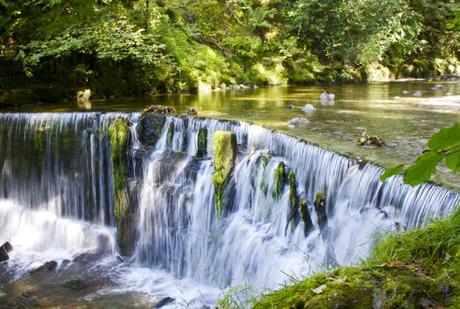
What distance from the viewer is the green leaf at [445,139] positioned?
104 centimetres

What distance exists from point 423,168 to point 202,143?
7508 millimetres

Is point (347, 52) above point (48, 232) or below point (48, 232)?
above

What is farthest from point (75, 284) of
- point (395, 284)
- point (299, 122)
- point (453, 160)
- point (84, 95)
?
point (453, 160)

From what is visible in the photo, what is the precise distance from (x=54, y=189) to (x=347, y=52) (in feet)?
39.7

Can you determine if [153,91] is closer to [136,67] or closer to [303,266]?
[136,67]

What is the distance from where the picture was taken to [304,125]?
8836 mm

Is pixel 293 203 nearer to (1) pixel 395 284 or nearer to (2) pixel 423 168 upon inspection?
(1) pixel 395 284

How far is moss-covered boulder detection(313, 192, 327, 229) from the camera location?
6.32 m

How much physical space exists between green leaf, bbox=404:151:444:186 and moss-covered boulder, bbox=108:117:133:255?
7.71 meters

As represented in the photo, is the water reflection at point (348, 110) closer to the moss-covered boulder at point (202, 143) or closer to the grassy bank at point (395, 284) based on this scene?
the moss-covered boulder at point (202, 143)

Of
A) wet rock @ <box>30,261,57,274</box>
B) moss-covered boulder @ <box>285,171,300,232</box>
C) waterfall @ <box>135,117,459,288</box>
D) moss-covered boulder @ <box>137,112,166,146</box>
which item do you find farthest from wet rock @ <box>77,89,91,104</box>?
moss-covered boulder @ <box>285,171,300,232</box>

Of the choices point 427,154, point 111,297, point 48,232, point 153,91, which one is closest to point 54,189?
point 48,232

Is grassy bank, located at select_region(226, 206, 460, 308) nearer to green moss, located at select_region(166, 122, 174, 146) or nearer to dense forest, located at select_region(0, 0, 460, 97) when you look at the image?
green moss, located at select_region(166, 122, 174, 146)

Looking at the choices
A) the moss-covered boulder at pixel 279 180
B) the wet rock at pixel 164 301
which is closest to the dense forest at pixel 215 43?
the moss-covered boulder at pixel 279 180
